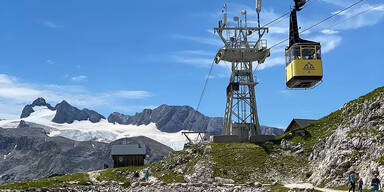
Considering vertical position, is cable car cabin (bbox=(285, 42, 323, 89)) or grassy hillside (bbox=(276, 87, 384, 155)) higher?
cable car cabin (bbox=(285, 42, 323, 89))

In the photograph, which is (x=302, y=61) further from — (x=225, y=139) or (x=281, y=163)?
(x=225, y=139)

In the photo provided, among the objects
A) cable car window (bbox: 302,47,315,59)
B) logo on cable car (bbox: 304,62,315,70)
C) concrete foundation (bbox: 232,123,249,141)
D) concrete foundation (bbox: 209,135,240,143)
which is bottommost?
concrete foundation (bbox: 209,135,240,143)

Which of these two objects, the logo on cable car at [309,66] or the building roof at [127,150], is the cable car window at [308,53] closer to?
the logo on cable car at [309,66]

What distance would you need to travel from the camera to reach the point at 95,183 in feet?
262

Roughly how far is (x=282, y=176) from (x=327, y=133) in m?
13.2

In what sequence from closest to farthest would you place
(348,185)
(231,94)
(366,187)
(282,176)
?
1. (366,187)
2. (348,185)
3. (282,176)
4. (231,94)

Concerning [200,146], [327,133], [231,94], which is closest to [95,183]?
[200,146]

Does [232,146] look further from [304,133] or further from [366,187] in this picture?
[366,187]

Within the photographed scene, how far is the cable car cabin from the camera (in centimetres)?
5484

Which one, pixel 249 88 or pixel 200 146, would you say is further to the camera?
pixel 249 88

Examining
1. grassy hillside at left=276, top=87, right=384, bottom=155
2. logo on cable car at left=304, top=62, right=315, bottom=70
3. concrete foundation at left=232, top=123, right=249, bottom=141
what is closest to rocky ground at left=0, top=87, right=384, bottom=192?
grassy hillside at left=276, top=87, right=384, bottom=155

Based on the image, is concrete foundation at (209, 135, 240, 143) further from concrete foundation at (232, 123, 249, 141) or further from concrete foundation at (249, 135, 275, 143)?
concrete foundation at (232, 123, 249, 141)

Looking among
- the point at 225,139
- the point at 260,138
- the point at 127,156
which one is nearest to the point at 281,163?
the point at 260,138

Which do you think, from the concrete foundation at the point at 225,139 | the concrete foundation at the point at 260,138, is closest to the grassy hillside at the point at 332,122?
the concrete foundation at the point at 260,138
